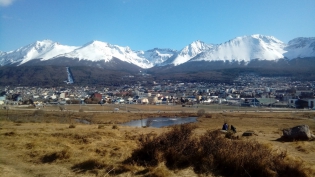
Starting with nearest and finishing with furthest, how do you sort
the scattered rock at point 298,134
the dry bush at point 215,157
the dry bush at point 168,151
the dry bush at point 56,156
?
the dry bush at point 215,157 → the dry bush at point 168,151 → the dry bush at point 56,156 → the scattered rock at point 298,134

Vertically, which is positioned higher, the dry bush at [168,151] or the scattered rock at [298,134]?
the dry bush at [168,151]

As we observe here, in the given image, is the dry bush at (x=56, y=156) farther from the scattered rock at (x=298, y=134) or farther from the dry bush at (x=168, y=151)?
the scattered rock at (x=298, y=134)

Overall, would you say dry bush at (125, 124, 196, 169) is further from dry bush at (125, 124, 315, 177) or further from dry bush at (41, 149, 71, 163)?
dry bush at (41, 149, 71, 163)

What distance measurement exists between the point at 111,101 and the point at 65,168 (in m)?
84.7

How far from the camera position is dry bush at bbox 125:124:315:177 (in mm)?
7766

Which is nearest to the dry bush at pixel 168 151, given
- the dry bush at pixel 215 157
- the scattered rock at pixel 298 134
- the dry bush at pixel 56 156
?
the dry bush at pixel 215 157

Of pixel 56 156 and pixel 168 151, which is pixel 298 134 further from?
pixel 56 156

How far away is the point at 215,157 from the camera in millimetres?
8602

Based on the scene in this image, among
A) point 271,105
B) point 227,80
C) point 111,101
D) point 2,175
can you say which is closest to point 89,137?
point 2,175

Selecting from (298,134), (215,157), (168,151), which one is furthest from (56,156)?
(298,134)

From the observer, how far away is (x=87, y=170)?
812 centimetres

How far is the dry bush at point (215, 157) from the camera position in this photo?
7.77 metres

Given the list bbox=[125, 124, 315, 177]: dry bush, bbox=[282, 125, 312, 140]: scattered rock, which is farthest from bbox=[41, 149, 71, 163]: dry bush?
bbox=[282, 125, 312, 140]: scattered rock

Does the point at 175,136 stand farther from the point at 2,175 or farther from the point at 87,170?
the point at 2,175
